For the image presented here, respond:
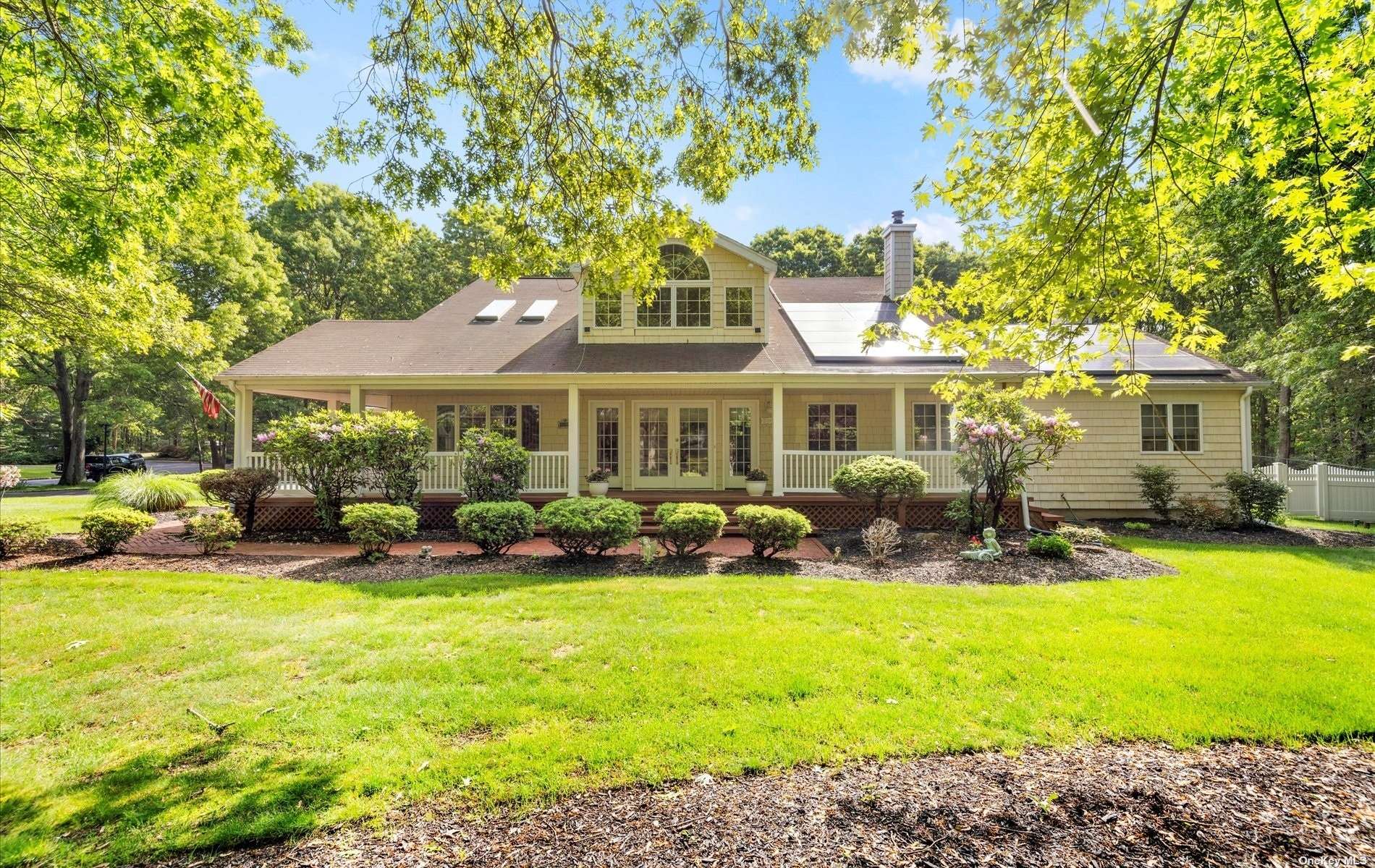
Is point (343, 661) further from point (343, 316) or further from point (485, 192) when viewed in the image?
point (343, 316)

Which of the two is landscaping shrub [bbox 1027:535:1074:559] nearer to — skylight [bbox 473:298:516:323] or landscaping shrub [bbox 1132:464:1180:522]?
landscaping shrub [bbox 1132:464:1180:522]

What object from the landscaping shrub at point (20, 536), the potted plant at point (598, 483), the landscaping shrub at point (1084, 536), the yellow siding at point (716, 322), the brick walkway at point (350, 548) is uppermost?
the yellow siding at point (716, 322)

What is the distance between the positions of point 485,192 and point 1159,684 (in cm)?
648

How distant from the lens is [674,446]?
12891 mm

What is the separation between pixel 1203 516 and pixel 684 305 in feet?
36.7

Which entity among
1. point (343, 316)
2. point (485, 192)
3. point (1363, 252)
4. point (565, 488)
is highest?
point (343, 316)

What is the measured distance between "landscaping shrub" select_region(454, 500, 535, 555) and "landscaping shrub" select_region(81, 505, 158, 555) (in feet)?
14.5

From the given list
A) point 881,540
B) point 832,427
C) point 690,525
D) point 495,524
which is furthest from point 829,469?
point 495,524

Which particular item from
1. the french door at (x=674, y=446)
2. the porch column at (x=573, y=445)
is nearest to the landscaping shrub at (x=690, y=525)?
the porch column at (x=573, y=445)

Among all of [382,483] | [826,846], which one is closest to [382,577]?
[382,483]

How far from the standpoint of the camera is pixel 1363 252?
11445 millimetres

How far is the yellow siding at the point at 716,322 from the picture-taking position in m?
12.4

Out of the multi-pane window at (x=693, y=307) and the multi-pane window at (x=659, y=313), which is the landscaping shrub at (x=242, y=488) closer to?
the multi-pane window at (x=659, y=313)

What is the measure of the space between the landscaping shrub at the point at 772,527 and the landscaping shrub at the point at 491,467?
4.61 meters
